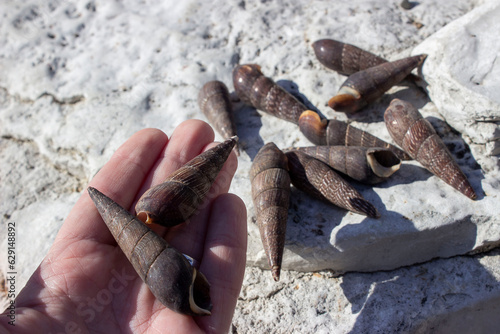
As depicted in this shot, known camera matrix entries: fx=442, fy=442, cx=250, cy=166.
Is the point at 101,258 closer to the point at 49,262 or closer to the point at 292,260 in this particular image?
the point at 49,262

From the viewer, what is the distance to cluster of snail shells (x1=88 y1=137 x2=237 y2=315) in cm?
295

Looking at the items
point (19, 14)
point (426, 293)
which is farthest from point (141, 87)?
point (426, 293)

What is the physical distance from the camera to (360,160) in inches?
163

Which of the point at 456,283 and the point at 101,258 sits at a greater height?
the point at 101,258

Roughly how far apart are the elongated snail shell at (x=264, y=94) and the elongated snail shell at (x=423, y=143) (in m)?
1.00

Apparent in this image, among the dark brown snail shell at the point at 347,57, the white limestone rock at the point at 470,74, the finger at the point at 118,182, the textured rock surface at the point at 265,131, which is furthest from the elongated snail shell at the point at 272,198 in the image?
the white limestone rock at the point at 470,74

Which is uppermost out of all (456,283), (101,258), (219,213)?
(101,258)

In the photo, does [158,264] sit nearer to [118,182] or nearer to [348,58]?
[118,182]

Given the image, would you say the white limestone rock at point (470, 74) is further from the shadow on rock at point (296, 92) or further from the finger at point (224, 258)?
the finger at point (224, 258)

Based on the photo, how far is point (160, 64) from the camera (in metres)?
5.66

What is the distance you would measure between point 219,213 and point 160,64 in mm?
2885

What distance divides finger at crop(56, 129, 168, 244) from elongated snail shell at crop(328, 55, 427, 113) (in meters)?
1.96

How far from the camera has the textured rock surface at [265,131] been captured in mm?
3885

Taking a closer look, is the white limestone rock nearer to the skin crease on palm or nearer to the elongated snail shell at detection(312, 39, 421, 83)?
the elongated snail shell at detection(312, 39, 421, 83)
